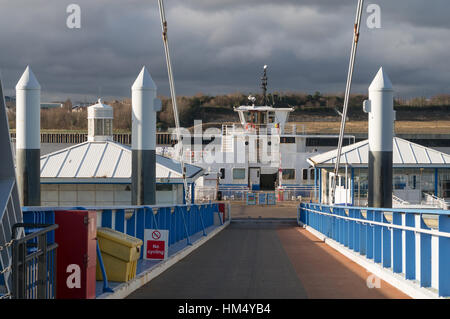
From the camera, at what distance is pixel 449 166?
36062 mm

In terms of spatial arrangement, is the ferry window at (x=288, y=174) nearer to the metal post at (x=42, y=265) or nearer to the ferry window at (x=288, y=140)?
the ferry window at (x=288, y=140)

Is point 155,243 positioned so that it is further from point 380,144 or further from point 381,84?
point 381,84

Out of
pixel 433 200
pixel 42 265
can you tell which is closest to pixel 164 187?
pixel 433 200

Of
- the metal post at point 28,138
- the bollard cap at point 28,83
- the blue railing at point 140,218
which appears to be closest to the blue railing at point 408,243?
the blue railing at point 140,218

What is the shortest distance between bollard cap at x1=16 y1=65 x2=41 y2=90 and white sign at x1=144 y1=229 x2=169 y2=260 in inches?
437

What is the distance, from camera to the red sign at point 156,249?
12.1 m

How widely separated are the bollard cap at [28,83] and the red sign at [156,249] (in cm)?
1123

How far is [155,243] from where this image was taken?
12.2 meters

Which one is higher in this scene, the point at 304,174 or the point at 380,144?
the point at 380,144

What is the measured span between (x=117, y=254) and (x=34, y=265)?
10.1ft

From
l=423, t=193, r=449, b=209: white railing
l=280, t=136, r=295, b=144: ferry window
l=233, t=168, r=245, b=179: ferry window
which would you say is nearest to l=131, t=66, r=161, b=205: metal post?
l=423, t=193, r=449, b=209: white railing

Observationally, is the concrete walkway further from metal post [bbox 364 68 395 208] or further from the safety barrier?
metal post [bbox 364 68 395 208]
